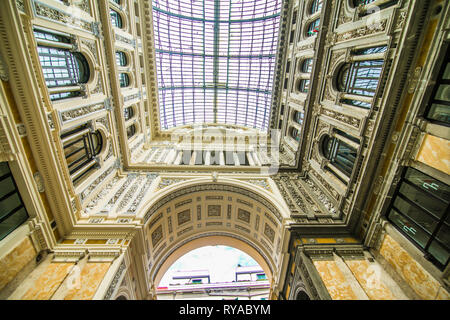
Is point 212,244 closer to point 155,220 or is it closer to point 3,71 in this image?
point 155,220

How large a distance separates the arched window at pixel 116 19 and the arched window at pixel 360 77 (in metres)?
16.5

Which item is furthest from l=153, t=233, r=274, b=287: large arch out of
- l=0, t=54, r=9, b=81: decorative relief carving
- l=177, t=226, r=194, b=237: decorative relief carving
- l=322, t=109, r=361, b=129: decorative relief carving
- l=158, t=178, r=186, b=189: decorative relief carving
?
l=0, t=54, r=9, b=81: decorative relief carving

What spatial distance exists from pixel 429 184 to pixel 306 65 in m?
13.2

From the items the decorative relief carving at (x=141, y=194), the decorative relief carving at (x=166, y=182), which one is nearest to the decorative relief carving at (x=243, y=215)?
the decorative relief carving at (x=166, y=182)

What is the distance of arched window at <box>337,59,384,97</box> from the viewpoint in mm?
Result: 9547

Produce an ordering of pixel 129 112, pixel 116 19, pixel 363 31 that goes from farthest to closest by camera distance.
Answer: pixel 129 112 → pixel 116 19 → pixel 363 31

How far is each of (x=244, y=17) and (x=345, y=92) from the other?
62.9 feet

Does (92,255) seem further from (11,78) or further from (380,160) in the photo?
(380,160)

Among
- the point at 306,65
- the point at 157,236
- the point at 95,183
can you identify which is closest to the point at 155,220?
the point at 157,236

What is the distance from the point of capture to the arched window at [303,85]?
1647 centimetres

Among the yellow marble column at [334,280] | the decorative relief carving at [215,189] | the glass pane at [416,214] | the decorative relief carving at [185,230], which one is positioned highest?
the glass pane at [416,214]

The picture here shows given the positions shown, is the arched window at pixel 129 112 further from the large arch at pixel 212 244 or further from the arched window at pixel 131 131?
the large arch at pixel 212 244

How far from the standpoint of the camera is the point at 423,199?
7.34m

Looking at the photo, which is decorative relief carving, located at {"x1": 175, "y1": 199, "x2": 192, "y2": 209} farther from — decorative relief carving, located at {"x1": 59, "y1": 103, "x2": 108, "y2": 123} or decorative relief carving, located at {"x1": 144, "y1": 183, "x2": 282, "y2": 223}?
decorative relief carving, located at {"x1": 59, "y1": 103, "x2": 108, "y2": 123}
